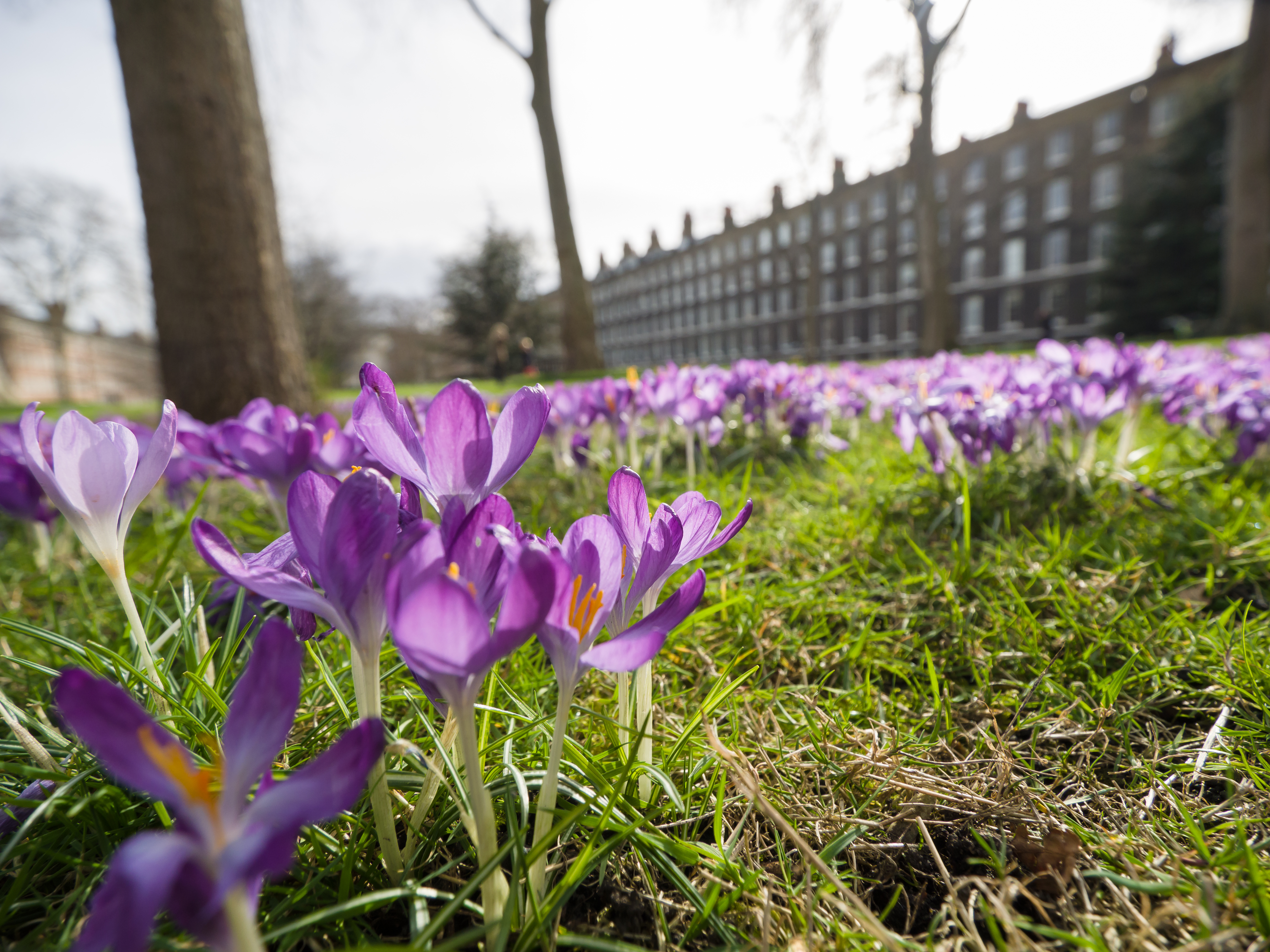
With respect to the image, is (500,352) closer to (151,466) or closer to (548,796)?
(151,466)

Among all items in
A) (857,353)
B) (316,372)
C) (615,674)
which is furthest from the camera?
(857,353)

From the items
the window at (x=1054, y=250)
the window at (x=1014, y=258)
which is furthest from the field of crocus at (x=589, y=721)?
the window at (x=1014, y=258)

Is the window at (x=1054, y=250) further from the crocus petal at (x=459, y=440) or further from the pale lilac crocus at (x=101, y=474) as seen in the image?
the pale lilac crocus at (x=101, y=474)

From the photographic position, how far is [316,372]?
32.6ft

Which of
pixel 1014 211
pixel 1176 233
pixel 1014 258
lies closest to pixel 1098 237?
pixel 1014 258

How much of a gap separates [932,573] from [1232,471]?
68.4 inches

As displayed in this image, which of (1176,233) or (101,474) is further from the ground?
(1176,233)

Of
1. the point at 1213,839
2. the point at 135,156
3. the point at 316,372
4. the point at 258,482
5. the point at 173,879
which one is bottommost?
the point at 1213,839

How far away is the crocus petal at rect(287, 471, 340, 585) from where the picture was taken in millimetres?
559

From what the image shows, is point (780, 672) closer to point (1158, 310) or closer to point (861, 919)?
point (861, 919)

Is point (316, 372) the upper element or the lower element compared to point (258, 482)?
upper

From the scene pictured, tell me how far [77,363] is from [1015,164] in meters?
61.9

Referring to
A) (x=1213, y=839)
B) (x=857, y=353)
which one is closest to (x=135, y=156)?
(x=1213, y=839)

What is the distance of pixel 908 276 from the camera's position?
36656 mm
